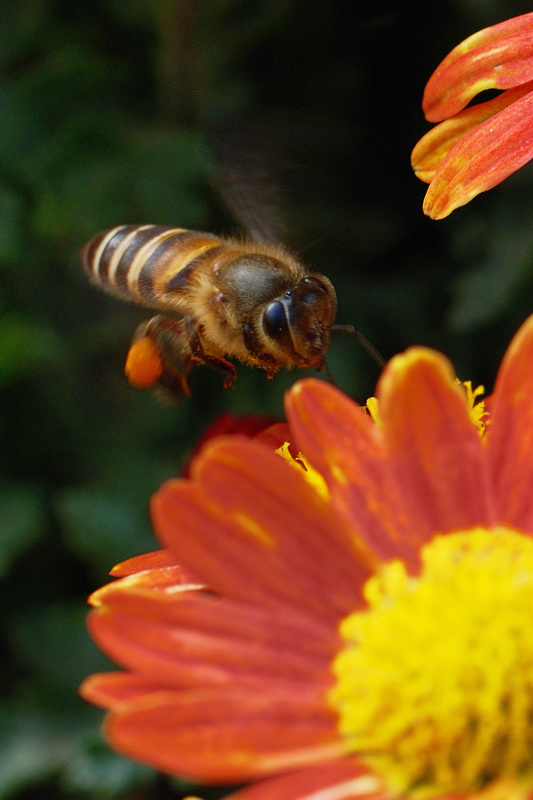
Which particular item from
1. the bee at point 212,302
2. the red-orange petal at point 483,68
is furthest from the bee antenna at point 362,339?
the red-orange petal at point 483,68

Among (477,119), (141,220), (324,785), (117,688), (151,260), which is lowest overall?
(324,785)

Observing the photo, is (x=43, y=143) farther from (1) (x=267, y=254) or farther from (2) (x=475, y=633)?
(2) (x=475, y=633)

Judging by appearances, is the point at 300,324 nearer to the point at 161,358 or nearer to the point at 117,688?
the point at 161,358

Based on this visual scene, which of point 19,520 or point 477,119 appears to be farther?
point 19,520

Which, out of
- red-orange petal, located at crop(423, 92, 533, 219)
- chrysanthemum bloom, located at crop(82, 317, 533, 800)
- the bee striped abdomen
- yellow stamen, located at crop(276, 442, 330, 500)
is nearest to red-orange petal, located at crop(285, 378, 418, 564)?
chrysanthemum bloom, located at crop(82, 317, 533, 800)

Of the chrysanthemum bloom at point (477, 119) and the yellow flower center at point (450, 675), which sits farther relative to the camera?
the chrysanthemum bloom at point (477, 119)

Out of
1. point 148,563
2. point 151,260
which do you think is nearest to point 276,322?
point 151,260

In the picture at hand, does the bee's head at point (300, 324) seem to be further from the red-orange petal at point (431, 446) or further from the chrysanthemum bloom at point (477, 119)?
the red-orange petal at point (431, 446)
